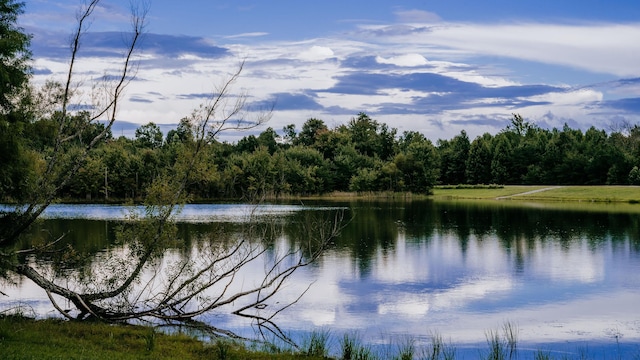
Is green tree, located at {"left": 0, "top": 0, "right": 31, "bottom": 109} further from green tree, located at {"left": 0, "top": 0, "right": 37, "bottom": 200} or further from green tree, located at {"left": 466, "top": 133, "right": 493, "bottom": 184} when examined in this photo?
green tree, located at {"left": 466, "top": 133, "right": 493, "bottom": 184}

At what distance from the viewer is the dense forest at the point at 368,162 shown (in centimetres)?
9269

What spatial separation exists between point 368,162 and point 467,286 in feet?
291

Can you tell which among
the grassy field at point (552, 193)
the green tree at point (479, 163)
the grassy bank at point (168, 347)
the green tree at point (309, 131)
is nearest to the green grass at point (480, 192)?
the grassy field at point (552, 193)

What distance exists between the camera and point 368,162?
4547 inches

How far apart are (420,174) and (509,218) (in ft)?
165

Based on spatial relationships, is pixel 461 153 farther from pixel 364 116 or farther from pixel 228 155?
pixel 228 155

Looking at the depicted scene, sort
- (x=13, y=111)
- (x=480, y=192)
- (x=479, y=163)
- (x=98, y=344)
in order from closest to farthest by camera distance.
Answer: (x=98, y=344) → (x=13, y=111) → (x=480, y=192) → (x=479, y=163)

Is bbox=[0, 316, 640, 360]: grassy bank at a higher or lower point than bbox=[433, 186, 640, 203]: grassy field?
lower

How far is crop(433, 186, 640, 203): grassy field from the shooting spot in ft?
284

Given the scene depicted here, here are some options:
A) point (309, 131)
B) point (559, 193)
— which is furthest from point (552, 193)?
point (309, 131)

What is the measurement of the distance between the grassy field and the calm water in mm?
39835

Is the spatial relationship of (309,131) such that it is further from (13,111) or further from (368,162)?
(13,111)

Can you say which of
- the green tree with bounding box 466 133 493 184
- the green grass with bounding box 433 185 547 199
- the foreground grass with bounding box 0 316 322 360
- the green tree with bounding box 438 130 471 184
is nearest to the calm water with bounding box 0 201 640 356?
the foreground grass with bounding box 0 316 322 360

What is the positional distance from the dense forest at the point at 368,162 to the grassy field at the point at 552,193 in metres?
5.28
